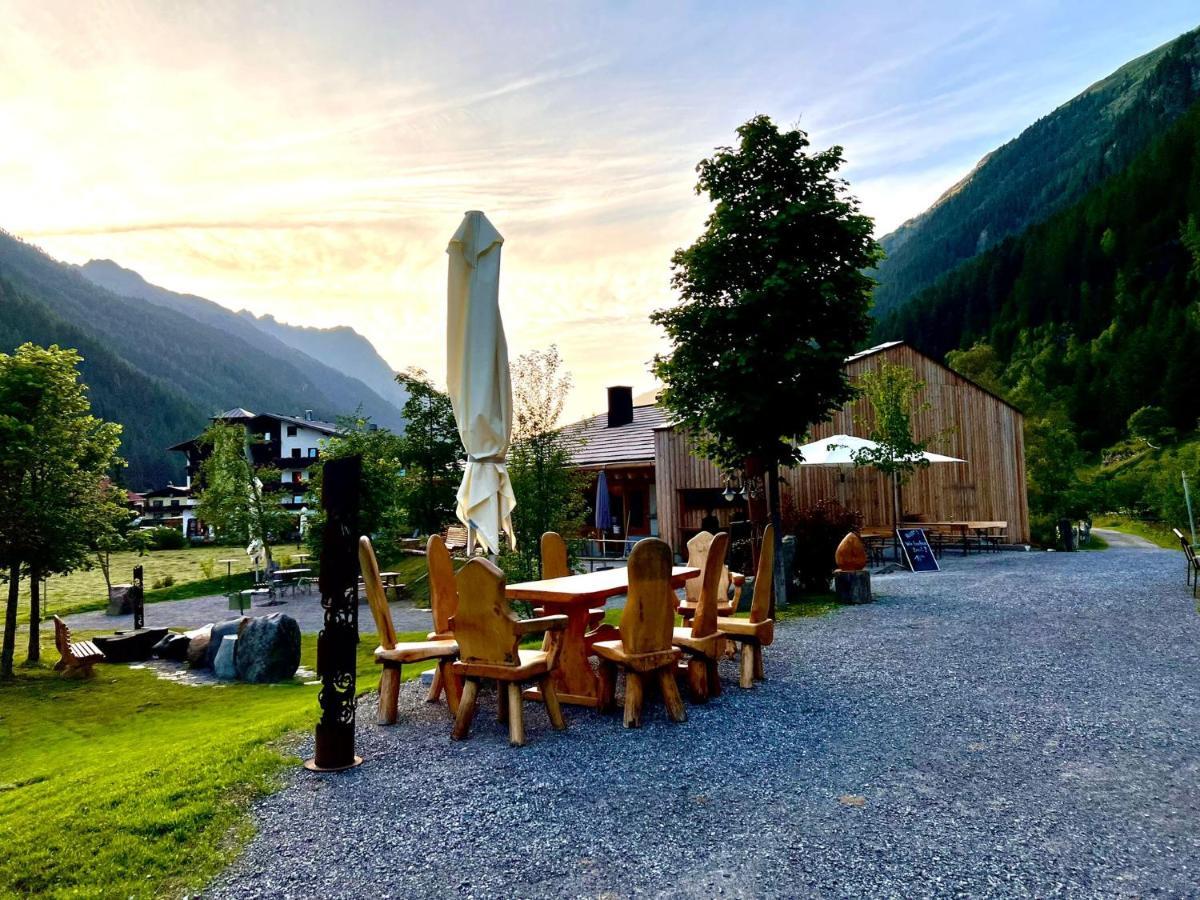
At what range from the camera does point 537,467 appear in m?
12.8

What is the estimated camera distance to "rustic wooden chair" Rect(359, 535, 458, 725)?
19.4 feet

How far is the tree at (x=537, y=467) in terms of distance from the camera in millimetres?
12344

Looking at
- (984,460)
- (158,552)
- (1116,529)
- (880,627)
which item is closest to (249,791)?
(880,627)

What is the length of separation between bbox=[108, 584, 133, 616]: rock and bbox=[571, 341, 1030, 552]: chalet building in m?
14.2

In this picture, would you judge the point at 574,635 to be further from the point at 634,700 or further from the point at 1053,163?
the point at 1053,163

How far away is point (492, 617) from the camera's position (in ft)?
17.5

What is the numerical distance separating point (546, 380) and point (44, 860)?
34.8ft

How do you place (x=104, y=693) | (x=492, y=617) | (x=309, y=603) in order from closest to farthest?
(x=492, y=617) → (x=104, y=693) → (x=309, y=603)

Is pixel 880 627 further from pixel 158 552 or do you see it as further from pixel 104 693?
pixel 158 552

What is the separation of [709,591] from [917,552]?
11126 millimetres

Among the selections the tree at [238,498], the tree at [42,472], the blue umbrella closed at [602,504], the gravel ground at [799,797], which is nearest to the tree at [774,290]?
the gravel ground at [799,797]

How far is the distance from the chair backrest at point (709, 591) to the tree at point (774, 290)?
17.4 ft

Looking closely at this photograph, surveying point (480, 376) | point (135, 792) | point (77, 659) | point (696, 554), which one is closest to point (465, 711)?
point (135, 792)

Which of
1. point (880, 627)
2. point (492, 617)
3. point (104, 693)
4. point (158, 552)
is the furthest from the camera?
point (158, 552)
